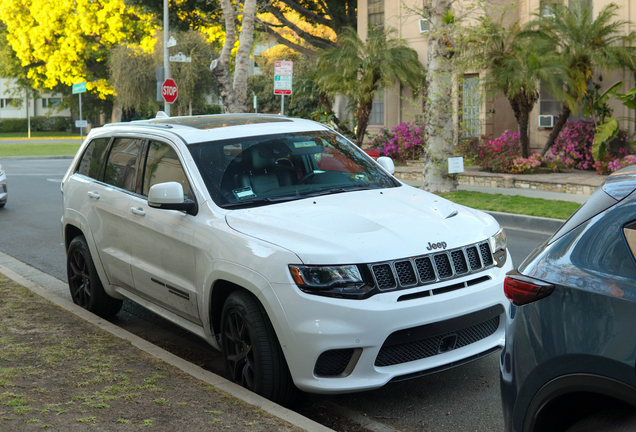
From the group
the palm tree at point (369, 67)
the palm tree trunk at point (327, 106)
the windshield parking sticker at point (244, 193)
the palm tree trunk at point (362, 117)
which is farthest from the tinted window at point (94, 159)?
the palm tree trunk at point (327, 106)

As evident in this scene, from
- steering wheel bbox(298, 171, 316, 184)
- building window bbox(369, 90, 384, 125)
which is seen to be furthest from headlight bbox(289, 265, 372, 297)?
building window bbox(369, 90, 384, 125)

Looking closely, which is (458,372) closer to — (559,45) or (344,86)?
(559,45)

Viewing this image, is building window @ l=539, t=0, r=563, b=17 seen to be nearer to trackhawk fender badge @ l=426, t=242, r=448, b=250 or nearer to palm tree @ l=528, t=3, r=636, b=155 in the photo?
palm tree @ l=528, t=3, r=636, b=155

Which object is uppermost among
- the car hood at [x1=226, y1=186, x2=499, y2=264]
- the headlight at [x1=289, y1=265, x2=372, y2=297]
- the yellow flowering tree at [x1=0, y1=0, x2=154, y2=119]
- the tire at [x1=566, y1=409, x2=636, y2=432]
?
the yellow flowering tree at [x1=0, y1=0, x2=154, y2=119]

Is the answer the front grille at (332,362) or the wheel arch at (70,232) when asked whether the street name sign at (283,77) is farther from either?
the front grille at (332,362)

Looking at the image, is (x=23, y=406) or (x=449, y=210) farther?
(x=449, y=210)

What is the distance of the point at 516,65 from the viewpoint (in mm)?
16984

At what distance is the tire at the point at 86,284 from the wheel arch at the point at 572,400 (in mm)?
4613

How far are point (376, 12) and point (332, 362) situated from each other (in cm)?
2165

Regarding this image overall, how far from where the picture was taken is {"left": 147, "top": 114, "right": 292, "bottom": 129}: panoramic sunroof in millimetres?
5828

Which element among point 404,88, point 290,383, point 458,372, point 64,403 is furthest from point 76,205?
point 404,88

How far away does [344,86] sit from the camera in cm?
2134

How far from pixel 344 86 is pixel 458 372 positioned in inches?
671

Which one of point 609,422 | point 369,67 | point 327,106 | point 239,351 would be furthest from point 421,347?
point 327,106
